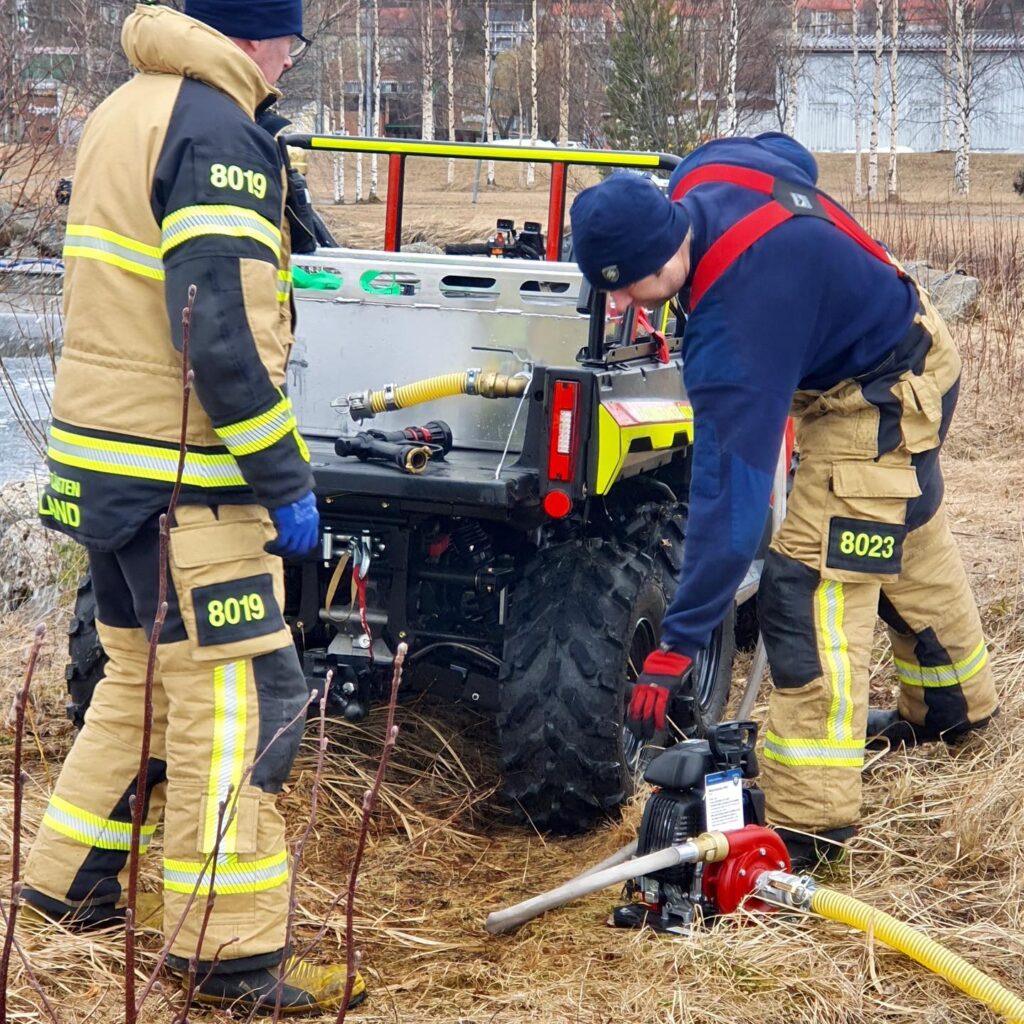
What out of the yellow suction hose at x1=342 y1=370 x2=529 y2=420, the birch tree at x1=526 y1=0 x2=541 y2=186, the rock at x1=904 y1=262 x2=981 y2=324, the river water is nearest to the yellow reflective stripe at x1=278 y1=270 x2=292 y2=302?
the yellow suction hose at x1=342 y1=370 x2=529 y2=420

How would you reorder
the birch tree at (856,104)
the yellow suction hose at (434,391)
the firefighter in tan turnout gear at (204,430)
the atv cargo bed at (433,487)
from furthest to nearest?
the birch tree at (856,104) → the yellow suction hose at (434,391) → the atv cargo bed at (433,487) → the firefighter in tan turnout gear at (204,430)

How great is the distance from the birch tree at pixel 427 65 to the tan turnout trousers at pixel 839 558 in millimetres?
34252

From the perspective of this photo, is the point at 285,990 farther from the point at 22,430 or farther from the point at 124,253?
the point at 22,430

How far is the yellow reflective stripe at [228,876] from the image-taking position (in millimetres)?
2984

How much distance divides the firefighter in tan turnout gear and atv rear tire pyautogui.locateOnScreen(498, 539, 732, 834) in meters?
0.97

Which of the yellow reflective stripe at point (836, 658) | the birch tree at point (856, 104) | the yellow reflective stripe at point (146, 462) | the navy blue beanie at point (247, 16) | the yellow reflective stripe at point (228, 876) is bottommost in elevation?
the yellow reflective stripe at point (228, 876)

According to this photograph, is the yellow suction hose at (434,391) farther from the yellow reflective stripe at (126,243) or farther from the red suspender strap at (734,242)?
the yellow reflective stripe at (126,243)

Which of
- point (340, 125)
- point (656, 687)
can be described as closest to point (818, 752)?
point (656, 687)

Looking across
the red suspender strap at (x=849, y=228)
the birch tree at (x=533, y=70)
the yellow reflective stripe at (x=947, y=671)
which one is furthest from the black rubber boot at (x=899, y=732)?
the birch tree at (x=533, y=70)

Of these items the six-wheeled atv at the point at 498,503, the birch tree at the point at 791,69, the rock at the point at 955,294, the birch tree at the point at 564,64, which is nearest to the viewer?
the six-wheeled atv at the point at 498,503

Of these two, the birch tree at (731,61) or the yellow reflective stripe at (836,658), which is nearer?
the yellow reflective stripe at (836,658)

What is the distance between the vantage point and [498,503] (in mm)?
3705

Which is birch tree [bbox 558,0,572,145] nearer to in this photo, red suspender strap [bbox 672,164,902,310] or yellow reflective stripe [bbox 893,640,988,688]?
yellow reflective stripe [bbox 893,640,988,688]

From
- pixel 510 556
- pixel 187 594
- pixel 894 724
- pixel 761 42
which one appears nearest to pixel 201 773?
pixel 187 594
